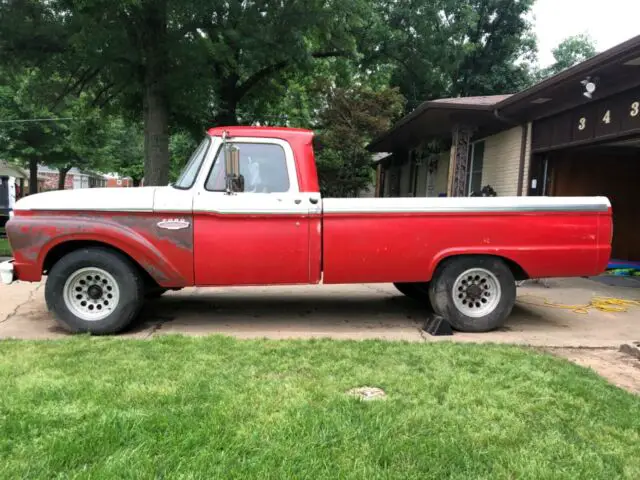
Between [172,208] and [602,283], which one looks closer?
[172,208]

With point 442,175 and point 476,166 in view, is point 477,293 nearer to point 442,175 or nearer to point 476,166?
point 476,166

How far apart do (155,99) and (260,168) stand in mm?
7936

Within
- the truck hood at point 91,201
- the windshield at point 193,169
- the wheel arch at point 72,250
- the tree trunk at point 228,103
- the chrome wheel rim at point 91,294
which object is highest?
the tree trunk at point 228,103

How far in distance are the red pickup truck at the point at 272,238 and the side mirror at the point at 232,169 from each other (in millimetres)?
12

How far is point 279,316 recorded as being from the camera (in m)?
6.48

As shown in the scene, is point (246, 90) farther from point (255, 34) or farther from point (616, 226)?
point (616, 226)

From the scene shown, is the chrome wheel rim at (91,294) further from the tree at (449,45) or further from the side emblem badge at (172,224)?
the tree at (449,45)

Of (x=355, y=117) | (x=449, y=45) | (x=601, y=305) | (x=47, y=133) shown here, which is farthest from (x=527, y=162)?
(x=47, y=133)

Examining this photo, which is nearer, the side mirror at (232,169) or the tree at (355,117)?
the side mirror at (232,169)

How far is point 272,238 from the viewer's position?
554 cm

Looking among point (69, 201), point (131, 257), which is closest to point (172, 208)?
point (131, 257)

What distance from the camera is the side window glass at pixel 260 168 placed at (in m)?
5.59

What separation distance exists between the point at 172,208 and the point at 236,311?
1.85m

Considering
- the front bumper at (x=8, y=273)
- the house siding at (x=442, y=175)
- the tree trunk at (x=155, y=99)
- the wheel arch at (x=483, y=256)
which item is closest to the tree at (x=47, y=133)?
the tree trunk at (x=155, y=99)
